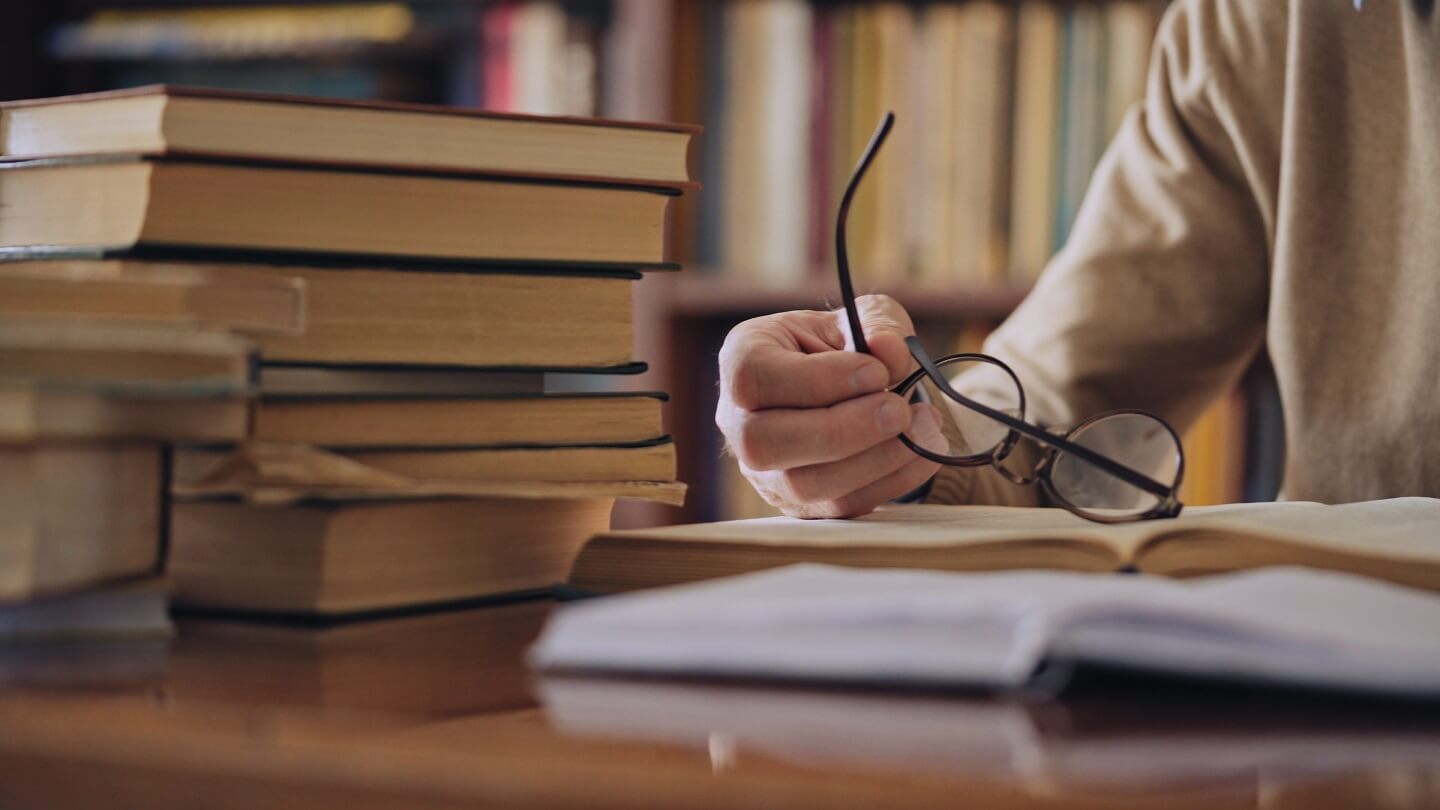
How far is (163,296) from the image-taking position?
1.87 ft

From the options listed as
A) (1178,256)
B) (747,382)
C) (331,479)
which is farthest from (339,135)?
(1178,256)

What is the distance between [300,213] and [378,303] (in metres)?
0.05

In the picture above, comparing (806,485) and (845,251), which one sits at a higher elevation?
(845,251)

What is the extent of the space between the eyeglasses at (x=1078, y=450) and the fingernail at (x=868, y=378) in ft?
0.07

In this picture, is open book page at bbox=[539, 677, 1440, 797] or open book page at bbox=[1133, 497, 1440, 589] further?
open book page at bbox=[1133, 497, 1440, 589]

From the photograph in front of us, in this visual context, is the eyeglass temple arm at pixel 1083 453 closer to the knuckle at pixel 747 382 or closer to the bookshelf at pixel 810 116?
the knuckle at pixel 747 382

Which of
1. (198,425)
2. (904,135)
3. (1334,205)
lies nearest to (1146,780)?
(198,425)

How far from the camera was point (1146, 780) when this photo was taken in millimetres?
352

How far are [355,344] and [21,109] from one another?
20 cm

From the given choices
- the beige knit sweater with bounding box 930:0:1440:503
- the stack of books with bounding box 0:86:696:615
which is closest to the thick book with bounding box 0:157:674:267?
the stack of books with bounding box 0:86:696:615

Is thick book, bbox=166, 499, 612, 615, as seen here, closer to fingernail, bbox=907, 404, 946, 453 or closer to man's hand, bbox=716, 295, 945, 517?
man's hand, bbox=716, 295, 945, 517

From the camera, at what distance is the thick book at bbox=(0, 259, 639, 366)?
588mm

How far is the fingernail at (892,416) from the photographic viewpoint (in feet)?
2.67

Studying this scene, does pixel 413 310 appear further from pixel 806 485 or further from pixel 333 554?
pixel 806 485
